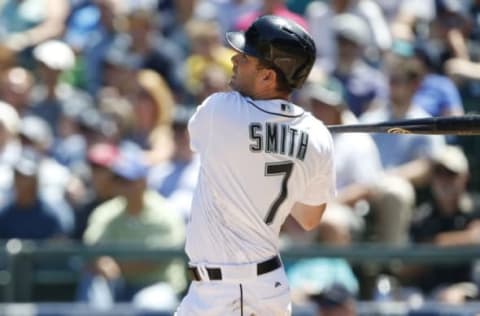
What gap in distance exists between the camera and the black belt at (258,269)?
4.87 metres

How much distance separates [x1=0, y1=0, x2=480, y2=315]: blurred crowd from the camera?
8.28 m

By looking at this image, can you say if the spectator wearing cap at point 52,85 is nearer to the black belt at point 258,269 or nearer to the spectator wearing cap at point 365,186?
the spectator wearing cap at point 365,186

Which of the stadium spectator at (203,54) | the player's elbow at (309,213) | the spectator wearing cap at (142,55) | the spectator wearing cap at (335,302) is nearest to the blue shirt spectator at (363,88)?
the stadium spectator at (203,54)

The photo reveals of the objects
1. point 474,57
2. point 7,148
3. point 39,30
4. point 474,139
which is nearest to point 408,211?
point 474,139

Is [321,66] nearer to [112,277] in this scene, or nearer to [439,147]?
[439,147]

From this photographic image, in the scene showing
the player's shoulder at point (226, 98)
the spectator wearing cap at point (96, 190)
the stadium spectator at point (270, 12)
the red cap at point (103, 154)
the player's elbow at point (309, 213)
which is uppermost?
the stadium spectator at point (270, 12)

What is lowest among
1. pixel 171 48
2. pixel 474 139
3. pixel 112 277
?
pixel 112 277

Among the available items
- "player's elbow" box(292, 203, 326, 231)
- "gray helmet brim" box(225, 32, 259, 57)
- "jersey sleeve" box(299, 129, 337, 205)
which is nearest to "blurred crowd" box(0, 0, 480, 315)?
"player's elbow" box(292, 203, 326, 231)

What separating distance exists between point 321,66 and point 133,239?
2305mm

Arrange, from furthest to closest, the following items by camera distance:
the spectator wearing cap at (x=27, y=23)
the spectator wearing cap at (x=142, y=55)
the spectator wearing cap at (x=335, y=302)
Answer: the spectator wearing cap at (x=27, y=23)
the spectator wearing cap at (x=142, y=55)
the spectator wearing cap at (x=335, y=302)

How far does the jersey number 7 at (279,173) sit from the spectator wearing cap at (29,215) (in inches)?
166

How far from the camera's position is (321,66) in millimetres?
10078

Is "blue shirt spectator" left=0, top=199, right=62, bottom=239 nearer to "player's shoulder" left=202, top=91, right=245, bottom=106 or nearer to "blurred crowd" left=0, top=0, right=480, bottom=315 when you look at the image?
"blurred crowd" left=0, top=0, right=480, bottom=315

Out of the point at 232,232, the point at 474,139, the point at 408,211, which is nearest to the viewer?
the point at 232,232
